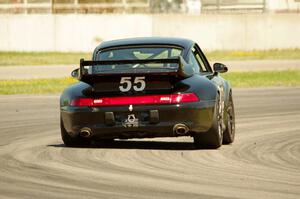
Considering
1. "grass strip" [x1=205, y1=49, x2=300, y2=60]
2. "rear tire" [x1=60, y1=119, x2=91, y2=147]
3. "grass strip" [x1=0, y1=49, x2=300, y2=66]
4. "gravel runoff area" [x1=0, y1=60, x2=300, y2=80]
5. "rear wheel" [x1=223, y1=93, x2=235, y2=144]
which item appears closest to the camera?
"rear tire" [x1=60, y1=119, x2=91, y2=147]

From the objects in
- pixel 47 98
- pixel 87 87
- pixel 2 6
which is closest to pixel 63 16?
pixel 2 6

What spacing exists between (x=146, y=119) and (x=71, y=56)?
28525 millimetres

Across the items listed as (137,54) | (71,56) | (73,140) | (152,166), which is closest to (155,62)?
(137,54)

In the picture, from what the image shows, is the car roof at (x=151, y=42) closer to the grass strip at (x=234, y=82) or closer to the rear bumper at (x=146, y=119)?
the rear bumper at (x=146, y=119)

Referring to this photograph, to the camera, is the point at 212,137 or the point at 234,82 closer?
the point at 212,137

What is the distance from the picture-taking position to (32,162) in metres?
11.8

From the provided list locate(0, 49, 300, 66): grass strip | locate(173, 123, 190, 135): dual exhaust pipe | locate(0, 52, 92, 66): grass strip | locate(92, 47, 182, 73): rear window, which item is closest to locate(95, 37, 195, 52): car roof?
locate(92, 47, 182, 73): rear window

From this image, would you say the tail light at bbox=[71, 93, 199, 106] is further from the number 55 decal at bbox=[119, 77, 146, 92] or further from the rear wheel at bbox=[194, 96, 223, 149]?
the rear wheel at bbox=[194, 96, 223, 149]

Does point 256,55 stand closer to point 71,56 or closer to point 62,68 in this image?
point 71,56

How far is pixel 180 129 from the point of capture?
502 inches

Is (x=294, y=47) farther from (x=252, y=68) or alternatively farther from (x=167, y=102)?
(x=167, y=102)

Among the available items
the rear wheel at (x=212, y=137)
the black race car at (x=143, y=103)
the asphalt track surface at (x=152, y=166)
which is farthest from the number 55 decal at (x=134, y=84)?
the rear wheel at (x=212, y=137)

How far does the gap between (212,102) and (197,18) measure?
95.2ft

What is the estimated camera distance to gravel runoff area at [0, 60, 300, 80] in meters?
33.0
